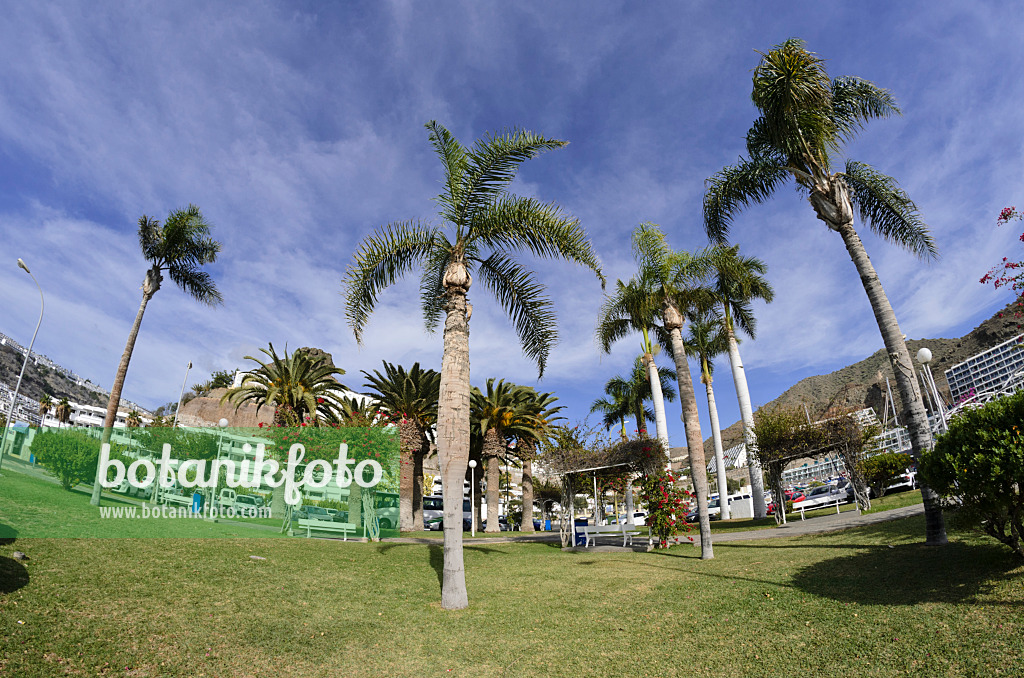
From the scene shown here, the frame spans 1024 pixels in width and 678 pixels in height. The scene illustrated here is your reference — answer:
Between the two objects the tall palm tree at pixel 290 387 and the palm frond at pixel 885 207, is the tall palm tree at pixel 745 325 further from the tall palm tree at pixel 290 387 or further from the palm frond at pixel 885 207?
the tall palm tree at pixel 290 387

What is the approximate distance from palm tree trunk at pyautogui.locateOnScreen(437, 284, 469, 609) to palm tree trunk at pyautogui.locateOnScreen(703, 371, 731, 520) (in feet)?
71.1

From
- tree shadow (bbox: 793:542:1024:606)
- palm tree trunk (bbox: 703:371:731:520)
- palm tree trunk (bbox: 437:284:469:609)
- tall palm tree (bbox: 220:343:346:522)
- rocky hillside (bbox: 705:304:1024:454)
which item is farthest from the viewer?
rocky hillside (bbox: 705:304:1024:454)

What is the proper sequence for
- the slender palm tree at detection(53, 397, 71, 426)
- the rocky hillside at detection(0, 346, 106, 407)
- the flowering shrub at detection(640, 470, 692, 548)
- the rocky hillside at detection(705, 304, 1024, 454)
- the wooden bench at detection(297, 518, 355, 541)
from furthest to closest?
the rocky hillside at detection(0, 346, 106, 407), the rocky hillside at detection(705, 304, 1024, 454), the slender palm tree at detection(53, 397, 71, 426), the flowering shrub at detection(640, 470, 692, 548), the wooden bench at detection(297, 518, 355, 541)

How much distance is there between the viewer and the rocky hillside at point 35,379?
160925mm

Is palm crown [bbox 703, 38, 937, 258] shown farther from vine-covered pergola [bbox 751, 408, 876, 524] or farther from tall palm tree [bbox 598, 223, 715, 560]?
vine-covered pergola [bbox 751, 408, 876, 524]

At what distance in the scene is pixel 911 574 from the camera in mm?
7520

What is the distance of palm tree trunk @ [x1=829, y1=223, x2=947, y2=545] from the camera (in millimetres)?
9195

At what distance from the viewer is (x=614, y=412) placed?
43.5 meters

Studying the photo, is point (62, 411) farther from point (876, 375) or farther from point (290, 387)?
point (876, 375)

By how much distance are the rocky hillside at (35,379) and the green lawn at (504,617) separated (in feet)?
628

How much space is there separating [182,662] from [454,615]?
3.83 m

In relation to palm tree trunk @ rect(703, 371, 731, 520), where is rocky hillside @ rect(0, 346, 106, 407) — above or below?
above

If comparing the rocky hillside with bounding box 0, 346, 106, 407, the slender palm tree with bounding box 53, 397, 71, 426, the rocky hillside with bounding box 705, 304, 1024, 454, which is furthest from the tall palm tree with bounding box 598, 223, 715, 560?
the rocky hillside with bounding box 0, 346, 106, 407

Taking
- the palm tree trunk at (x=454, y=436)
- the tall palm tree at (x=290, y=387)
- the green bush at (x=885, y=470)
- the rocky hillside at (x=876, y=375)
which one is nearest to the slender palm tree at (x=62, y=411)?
the tall palm tree at (x=290, y=387)
